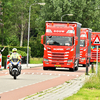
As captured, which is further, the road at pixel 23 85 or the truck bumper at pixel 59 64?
the truck bumper at pixel 59 64

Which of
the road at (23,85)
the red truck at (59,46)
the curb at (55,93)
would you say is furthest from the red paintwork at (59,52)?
the curb at (55,93)

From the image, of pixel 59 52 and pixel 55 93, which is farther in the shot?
pixel 59 52

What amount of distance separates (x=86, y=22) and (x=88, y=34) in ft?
78.9

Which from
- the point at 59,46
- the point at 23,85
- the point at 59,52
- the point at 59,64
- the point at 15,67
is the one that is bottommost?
the point at 23,85

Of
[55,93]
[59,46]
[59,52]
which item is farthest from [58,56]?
[55,93]

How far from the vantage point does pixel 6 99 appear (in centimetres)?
1149

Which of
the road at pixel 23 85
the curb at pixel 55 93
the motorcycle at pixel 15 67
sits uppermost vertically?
the motorcycle at pixel 15 67

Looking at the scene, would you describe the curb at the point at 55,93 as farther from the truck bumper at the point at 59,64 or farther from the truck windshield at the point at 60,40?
the truck bumper at the point at 59,64

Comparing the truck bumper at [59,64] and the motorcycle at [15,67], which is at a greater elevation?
the motorcycle at [15,67]

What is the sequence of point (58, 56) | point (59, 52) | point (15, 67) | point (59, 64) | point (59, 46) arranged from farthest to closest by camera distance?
point (59, 64), point (58, 56), point (59, 52), point (59, 46), point (15, 67)

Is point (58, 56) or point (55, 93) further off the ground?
point (58, 56)

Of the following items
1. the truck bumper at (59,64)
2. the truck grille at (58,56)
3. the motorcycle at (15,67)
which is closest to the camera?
the motorcycle at (15,67)

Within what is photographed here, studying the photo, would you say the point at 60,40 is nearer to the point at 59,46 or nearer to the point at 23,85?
the point at 59,46

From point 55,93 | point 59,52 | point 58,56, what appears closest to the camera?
point 55,93
